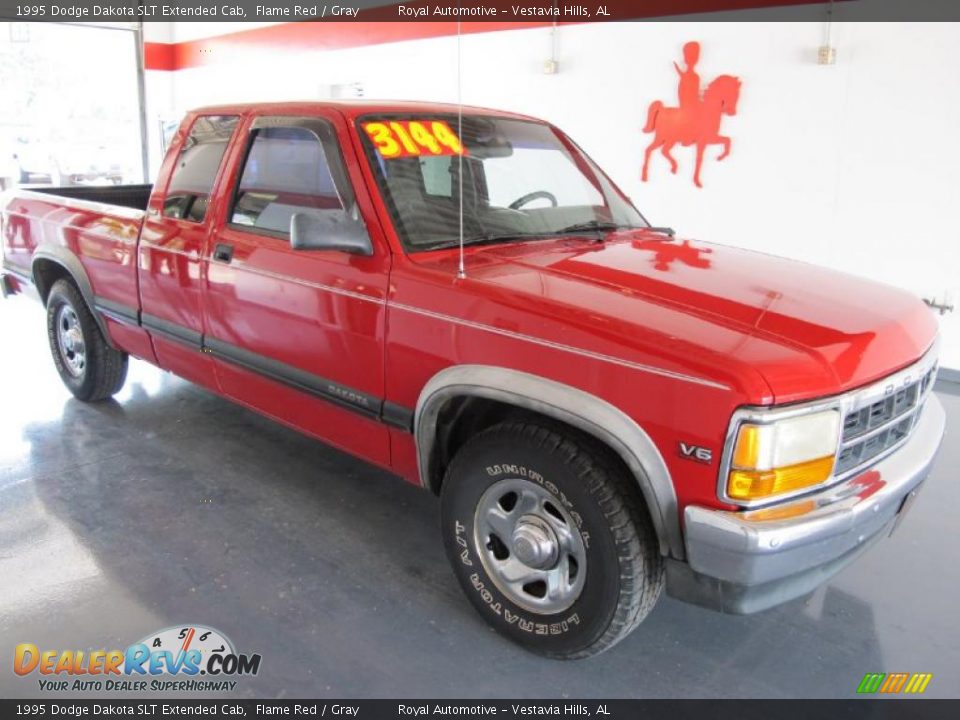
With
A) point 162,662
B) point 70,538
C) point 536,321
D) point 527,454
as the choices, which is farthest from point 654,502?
point 70,538

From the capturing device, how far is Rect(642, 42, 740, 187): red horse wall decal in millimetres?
6164

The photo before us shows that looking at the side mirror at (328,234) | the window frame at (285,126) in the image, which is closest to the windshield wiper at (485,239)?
the side mirror at (328,234)

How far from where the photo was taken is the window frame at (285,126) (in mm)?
2822

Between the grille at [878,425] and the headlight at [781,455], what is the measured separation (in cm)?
8

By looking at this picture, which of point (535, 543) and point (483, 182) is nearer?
point (535, 543)

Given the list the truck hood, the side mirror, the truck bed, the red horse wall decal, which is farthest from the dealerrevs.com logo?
the red horse wall decal

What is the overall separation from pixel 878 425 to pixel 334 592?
190 cm

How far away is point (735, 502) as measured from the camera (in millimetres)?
1926

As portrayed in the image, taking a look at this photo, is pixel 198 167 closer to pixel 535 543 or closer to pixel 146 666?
pixel 146 666

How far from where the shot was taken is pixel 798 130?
5.83 metres

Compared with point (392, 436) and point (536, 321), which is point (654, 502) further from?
point (392, 436)

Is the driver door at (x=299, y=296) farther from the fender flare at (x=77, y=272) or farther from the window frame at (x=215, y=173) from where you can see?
the fender flare at (x=77, y=272)

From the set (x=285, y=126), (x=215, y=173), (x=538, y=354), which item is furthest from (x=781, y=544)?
(x=215, y=173)

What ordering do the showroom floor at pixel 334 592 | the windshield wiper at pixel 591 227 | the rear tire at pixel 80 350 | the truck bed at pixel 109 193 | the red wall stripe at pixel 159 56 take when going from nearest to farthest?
the showroom floor at pixel 334 592
the windshield wiper at pixel 591 227
the rear tire at pixel 80 350
the truck bed at pixel 109 193
the red wall stripe at pixel 159 56
